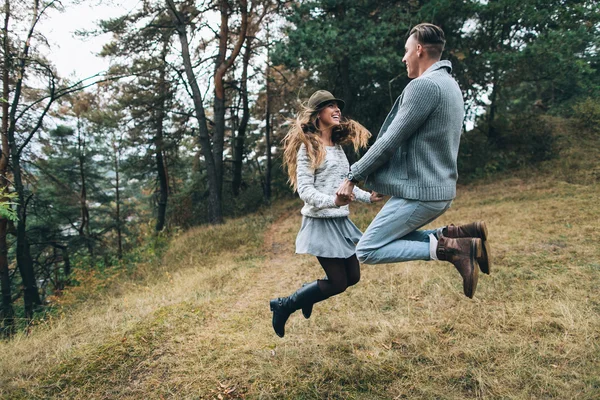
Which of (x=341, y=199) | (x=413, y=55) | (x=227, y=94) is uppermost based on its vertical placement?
(x=227, y=94)

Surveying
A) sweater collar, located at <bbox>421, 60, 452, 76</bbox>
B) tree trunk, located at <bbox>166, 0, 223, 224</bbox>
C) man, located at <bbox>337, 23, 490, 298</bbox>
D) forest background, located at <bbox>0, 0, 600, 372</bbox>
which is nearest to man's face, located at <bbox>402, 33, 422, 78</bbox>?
man, located at <bbox>337, 23, 490, 298</bbox>

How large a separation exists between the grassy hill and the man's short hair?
8.06 ft

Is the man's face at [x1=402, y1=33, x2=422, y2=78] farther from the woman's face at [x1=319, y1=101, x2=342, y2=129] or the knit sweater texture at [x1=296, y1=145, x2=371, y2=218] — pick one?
the knit sweater texture at [x1=296, y1=145, x2=371, y2=218]

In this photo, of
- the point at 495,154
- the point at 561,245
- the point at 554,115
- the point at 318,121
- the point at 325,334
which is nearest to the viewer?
the point at 318,121

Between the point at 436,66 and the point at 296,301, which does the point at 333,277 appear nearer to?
the point at 296,301

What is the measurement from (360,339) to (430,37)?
9.15 feet

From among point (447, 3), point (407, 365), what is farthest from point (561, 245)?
point (447, 3)

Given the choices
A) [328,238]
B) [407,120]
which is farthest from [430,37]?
[328,238]

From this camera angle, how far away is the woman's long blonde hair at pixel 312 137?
2877 mm

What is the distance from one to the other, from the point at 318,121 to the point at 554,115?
17.3 meters

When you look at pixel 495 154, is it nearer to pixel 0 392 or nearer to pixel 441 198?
pixel 441 198

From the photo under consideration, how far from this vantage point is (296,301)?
3.05 meters

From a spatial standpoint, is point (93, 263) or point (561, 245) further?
point (93, 263)

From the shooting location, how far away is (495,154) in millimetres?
13859
